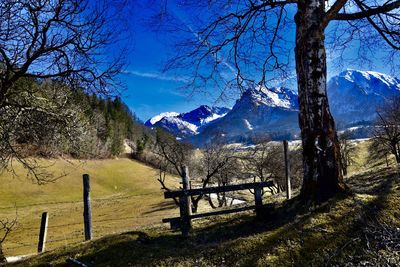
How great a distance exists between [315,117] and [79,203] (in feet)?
183

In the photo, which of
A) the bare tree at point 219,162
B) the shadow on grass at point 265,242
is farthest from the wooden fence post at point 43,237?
the bare tree at point 219,162

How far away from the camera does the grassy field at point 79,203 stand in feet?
95.9

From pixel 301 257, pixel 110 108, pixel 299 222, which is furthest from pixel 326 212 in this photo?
pixel 110 108

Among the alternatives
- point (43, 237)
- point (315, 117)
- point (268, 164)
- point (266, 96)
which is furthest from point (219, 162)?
point (315, 117)

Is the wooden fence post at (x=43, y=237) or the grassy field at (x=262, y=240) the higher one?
the grassy field at (x=262, y=240)

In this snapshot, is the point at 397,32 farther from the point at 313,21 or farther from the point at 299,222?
the point at 299,222

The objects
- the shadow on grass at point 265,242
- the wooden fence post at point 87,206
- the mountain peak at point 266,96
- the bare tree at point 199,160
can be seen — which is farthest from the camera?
the bare tree at point 199,160

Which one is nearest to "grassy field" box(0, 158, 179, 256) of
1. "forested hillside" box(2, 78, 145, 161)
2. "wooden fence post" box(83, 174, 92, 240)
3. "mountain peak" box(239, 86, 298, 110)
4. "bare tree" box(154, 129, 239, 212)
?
"bare tree" box(154, 129, 239, 212)

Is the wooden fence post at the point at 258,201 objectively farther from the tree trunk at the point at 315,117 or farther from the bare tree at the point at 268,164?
the bare tree at the point at 268,164

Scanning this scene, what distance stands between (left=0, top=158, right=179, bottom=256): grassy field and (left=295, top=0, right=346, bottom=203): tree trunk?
17.9 m

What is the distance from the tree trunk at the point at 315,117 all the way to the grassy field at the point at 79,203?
17.9m

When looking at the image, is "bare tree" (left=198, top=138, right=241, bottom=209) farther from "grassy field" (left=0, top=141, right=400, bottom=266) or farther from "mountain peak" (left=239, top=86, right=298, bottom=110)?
"grassy field" (left=0, top=141, right=400, bottom=266)

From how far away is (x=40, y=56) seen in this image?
7.93 metres

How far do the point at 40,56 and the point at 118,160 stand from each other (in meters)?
88.5
